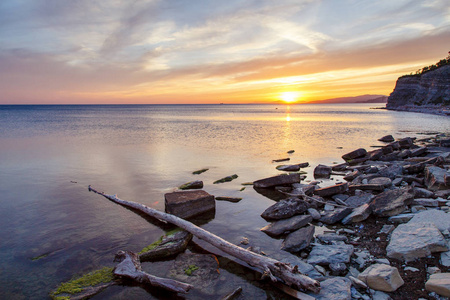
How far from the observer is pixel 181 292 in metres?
5.37

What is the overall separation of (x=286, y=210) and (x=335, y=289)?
380 centimetres

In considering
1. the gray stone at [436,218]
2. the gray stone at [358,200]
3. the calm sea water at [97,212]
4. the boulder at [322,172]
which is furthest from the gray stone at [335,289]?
the boulder at [322,172]

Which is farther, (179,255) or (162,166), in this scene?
(162,166)

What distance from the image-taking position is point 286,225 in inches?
320

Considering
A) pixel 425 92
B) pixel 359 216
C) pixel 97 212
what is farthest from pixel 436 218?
pixel 425 92

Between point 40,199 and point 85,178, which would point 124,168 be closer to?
point 85,178

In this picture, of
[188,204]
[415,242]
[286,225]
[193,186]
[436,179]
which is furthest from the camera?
[193,186]

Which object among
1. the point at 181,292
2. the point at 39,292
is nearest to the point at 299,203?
the point at 181,292

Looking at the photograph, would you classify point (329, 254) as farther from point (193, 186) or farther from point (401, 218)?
point (193, 186)

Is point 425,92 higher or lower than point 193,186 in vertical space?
higher

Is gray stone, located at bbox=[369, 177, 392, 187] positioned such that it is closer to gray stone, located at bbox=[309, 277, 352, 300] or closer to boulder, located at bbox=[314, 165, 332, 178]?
boulder, located at bbox=[314, 165, 332, 178]

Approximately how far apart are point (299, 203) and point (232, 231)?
8.26 ft

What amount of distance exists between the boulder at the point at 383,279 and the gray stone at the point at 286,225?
9.36 feet

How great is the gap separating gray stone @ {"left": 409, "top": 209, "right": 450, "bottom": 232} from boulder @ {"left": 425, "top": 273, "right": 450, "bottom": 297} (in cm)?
206
